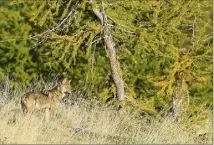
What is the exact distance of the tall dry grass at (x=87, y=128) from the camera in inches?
359

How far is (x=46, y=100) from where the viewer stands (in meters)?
10.9

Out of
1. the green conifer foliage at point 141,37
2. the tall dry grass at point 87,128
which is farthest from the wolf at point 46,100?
the green conifer foliage at point 141,37

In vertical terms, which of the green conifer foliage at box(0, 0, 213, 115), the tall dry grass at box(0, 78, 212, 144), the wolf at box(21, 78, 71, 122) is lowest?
the tall dry grass at box(0, 78, 212, 144)

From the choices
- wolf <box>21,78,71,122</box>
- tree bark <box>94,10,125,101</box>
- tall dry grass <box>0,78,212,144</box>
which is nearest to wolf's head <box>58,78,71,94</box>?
wolf <box>21,78,71,122</box>

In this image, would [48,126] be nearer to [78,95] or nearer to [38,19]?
[38,19]

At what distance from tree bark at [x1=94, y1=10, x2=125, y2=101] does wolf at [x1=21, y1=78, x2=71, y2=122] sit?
53.0 inches

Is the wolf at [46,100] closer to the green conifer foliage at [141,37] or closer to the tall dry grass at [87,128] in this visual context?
the tall dry grass at [87,128]

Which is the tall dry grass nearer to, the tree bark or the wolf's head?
the wolf's head

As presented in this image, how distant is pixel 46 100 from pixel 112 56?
6.70 ft

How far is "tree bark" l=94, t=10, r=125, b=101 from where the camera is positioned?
1202cm

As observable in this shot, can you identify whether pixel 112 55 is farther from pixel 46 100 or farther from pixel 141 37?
pixel 46 100

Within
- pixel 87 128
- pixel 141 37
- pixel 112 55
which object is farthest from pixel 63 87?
pixel 141 37

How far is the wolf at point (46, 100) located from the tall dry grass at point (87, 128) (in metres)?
0.15

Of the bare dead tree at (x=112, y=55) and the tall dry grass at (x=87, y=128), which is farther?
the bare dead tree at (x=112, y=55)
